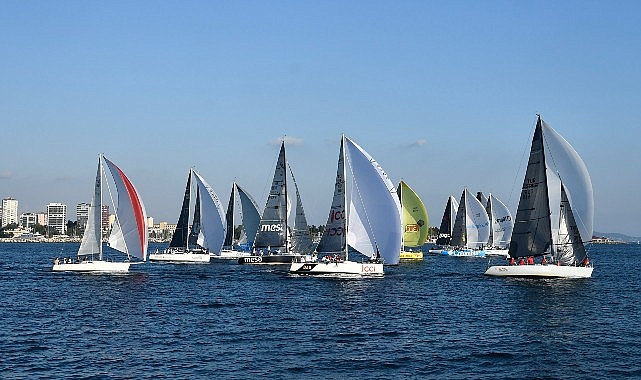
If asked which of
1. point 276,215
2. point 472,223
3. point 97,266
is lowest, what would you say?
point 97,266

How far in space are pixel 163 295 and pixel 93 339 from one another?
749 inches

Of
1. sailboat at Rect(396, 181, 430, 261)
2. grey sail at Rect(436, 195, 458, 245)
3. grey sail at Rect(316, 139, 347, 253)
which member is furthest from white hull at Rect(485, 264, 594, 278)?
grey sail at Rect(436, 195, 458, 245)

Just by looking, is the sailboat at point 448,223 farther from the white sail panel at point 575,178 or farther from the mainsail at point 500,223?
the white sail panel at point 575,178

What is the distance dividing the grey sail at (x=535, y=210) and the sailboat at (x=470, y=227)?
60419 mm

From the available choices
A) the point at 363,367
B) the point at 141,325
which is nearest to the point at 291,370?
the point at 363,367

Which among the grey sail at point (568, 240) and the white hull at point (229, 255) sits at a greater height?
the grey sail at point (568, 240)

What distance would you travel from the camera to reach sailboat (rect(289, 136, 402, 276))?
204 ft

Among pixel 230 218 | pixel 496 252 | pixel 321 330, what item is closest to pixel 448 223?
pixel 496 252

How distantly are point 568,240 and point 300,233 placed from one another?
32350 millimetres

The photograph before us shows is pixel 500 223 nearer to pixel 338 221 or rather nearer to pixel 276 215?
pixel 276 215

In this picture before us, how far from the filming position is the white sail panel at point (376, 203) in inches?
2440

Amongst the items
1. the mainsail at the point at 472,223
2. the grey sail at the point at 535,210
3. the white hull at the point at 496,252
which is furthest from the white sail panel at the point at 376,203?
the white hull at the point at 496,252

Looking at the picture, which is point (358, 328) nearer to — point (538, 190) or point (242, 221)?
point (538, 190)

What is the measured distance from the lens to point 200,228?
3927 inches
